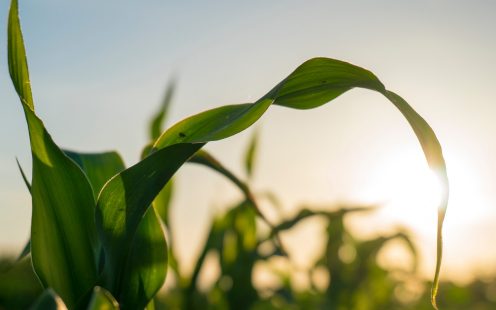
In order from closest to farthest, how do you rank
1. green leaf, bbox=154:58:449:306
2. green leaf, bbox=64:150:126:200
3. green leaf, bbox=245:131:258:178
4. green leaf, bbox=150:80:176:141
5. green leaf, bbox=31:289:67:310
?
green leaf, bbox=31:289:67:310
green leaf, bbox=154:58:449:306
green leaf, bbox=64:150:126:200
green leaf, bbox=150:80:176:141
green leaf, bbox=245:131:258:178

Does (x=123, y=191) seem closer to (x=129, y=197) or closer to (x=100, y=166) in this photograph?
(x=129, y=197)

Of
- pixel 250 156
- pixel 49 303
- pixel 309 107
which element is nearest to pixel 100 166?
pixel 309 107

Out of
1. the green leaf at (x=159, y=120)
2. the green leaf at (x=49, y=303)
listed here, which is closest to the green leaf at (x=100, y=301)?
the green leaf at (x=49, y=303)

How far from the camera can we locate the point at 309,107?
25.0 inches

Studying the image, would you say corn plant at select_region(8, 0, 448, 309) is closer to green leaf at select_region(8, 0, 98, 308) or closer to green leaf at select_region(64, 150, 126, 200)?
green leaf at select_region(8, 0, 98, 308)

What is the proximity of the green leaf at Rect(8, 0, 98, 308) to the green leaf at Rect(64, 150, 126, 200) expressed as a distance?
5.6 inches

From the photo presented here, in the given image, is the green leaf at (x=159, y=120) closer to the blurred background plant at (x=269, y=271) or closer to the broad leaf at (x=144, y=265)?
the blurred background plant at (x=269, y=271)

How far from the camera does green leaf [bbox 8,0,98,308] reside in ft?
1.85

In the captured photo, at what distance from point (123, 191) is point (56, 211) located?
93mm

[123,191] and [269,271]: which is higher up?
[123,191]

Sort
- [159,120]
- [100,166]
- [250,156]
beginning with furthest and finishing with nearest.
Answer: [250,156]
[159,120]
[100,166]

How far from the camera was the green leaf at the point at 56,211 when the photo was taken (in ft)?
1.85

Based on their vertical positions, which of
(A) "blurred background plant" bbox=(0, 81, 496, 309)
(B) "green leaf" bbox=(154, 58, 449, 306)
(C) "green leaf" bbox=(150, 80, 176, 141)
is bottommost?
(A) "blurred background plant" bbox=(0, 81, 496, 309)

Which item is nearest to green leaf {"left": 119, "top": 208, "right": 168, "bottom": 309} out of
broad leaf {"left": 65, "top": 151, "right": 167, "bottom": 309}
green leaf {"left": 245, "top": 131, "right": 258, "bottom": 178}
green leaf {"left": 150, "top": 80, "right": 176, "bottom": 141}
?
broad leaf {"left": 65, "top": 151, "right": 167, "bottom": 309}
